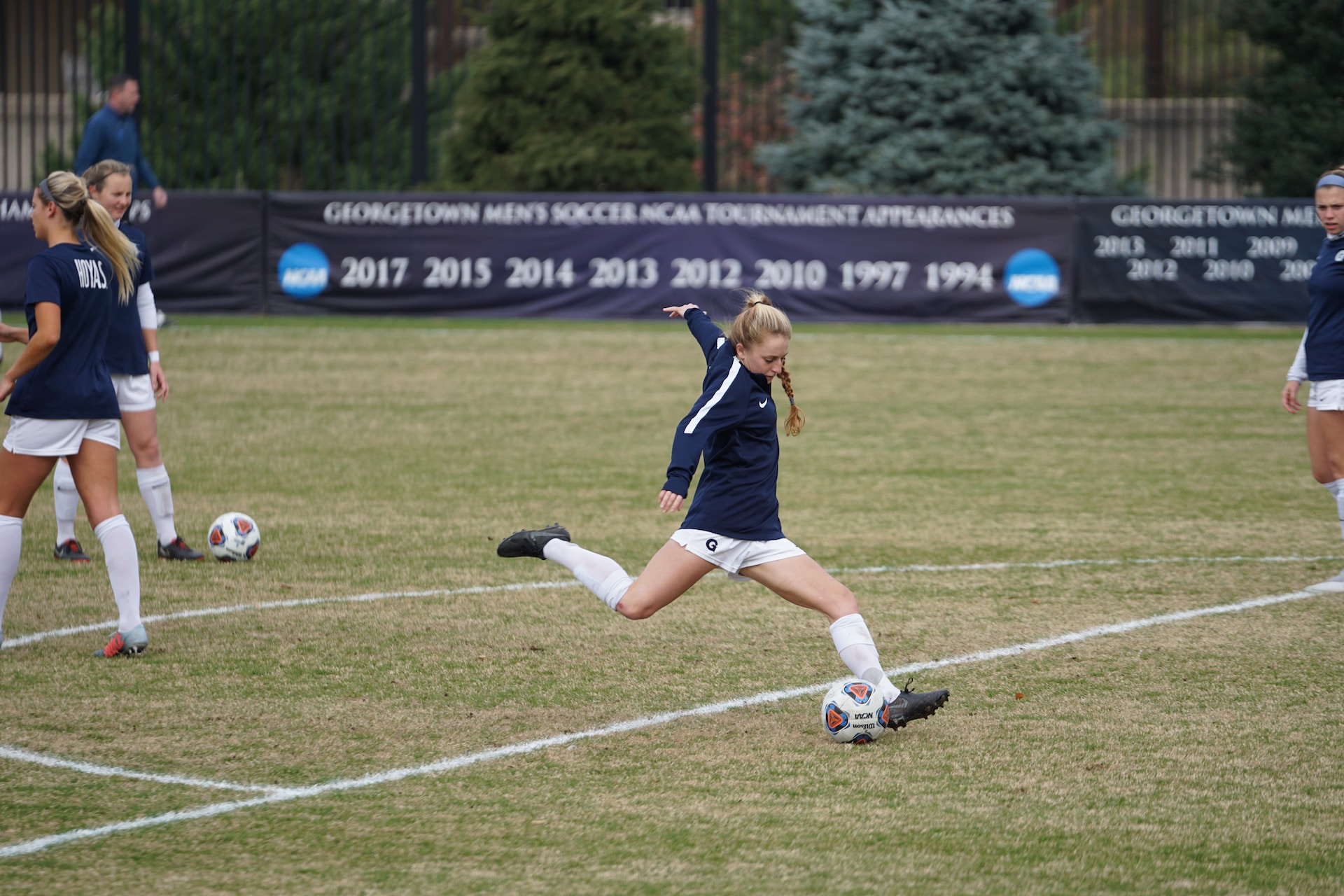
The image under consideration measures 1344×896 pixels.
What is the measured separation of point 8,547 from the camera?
661 cm

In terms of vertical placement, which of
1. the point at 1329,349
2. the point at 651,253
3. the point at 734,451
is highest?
the point at 651,253

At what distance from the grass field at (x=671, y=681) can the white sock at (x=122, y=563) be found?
0.26 meters

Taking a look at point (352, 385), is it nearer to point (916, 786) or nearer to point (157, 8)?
point (916, 786)

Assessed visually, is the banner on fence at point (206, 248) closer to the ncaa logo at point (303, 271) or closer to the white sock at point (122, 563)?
the ncaa logo at point (303, 271)

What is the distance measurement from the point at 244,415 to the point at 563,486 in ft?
14.4

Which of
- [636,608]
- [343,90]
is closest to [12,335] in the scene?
[636,608]

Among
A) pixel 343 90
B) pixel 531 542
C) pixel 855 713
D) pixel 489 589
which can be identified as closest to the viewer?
pixel 855 713

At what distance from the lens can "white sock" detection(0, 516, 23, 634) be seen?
6.58 metres

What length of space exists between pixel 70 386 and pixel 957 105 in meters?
21.0

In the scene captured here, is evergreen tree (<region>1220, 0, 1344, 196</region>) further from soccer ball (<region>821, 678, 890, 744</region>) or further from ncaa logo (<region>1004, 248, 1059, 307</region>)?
soccer ball (<region>821, 678, 890, 744</region>)

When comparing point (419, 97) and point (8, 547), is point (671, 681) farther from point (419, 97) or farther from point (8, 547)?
point (419, 97)

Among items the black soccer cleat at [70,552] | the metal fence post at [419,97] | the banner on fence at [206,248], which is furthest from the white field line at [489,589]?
the metal fence post at [419,97]

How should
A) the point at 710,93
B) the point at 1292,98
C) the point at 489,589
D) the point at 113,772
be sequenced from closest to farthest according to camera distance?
the point at 113,772 < the point at 489,589 < the point at 710,93 < the point at 1292,98

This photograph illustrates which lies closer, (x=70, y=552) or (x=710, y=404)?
(x=710, y=404)
